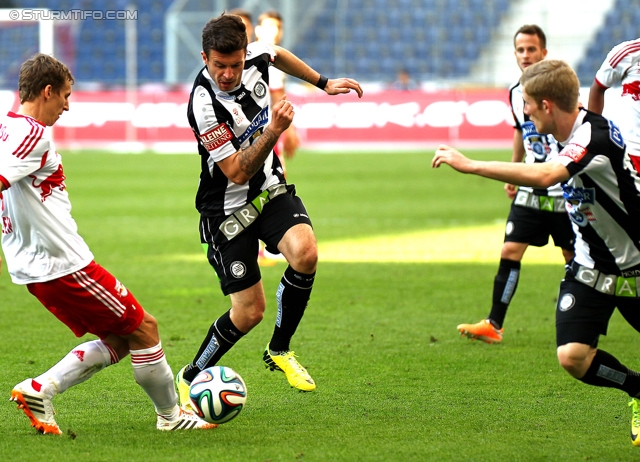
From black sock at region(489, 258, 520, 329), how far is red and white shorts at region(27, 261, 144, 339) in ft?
10.1

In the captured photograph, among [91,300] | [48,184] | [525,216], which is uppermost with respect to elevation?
[48,184]

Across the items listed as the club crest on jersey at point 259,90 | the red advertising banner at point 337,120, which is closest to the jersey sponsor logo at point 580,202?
the club crest on jersey at point 259,90

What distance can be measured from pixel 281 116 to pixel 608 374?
195cm

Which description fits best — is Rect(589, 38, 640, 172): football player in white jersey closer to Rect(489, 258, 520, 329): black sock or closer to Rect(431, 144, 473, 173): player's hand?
Rect(489, 258, 520, 329): black sock

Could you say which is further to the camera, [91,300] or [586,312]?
[91,300]

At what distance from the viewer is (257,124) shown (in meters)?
5.19

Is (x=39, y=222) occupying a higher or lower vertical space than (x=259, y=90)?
lower

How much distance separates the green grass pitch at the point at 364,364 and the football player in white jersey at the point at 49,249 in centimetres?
34

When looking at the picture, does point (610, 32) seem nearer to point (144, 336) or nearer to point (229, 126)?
point (229, 126)

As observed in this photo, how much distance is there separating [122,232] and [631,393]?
9.34 m

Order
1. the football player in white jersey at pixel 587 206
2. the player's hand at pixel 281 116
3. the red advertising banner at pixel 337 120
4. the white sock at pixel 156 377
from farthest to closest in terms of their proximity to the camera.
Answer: the red advertising banner at pixel 337 120 < the player's hand at pixel 281 116 < the white sock at pixel 156 377 < the football player in white jersey at pixel 587 206

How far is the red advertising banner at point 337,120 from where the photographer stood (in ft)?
82.8

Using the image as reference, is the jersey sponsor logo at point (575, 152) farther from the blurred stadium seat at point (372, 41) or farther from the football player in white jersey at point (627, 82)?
the blurred stadium seat at point (372, 41)

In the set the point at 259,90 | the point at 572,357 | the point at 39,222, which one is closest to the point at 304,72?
the point at 259,90
